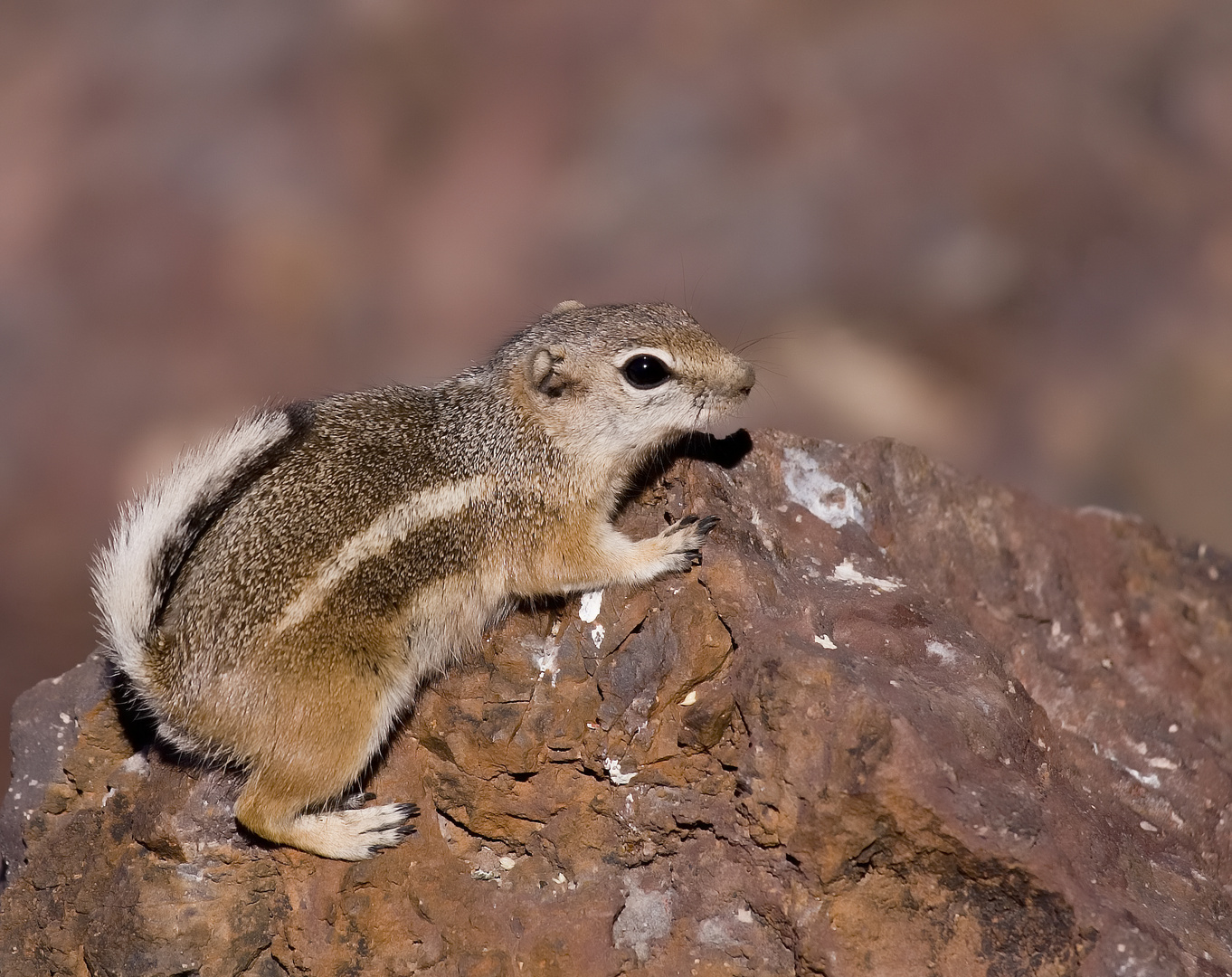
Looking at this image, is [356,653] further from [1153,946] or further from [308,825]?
[1153,946]

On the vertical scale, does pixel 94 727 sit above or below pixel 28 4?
below

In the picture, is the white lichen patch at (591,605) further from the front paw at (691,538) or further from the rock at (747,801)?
the front paw at (691,538)

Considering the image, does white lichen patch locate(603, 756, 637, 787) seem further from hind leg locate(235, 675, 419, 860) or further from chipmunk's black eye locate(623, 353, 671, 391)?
chipmunk's black eye locate(623, 353, 671, 391)

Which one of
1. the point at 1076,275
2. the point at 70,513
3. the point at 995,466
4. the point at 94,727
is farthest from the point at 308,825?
the point at 1076,275

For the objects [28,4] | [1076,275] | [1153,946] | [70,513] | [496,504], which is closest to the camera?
[1153,946]

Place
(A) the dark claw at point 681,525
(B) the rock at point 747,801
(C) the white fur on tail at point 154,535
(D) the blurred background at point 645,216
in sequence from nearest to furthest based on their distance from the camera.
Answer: (B) the rock at point 747,801 → (C) the white fur on tail at point 154,535 → (A) the dark claw at point 681,525 → (D) the blurred background at point 645,216

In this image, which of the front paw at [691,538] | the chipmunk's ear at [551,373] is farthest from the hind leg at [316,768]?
the chipmunk's ear at [551,373]
